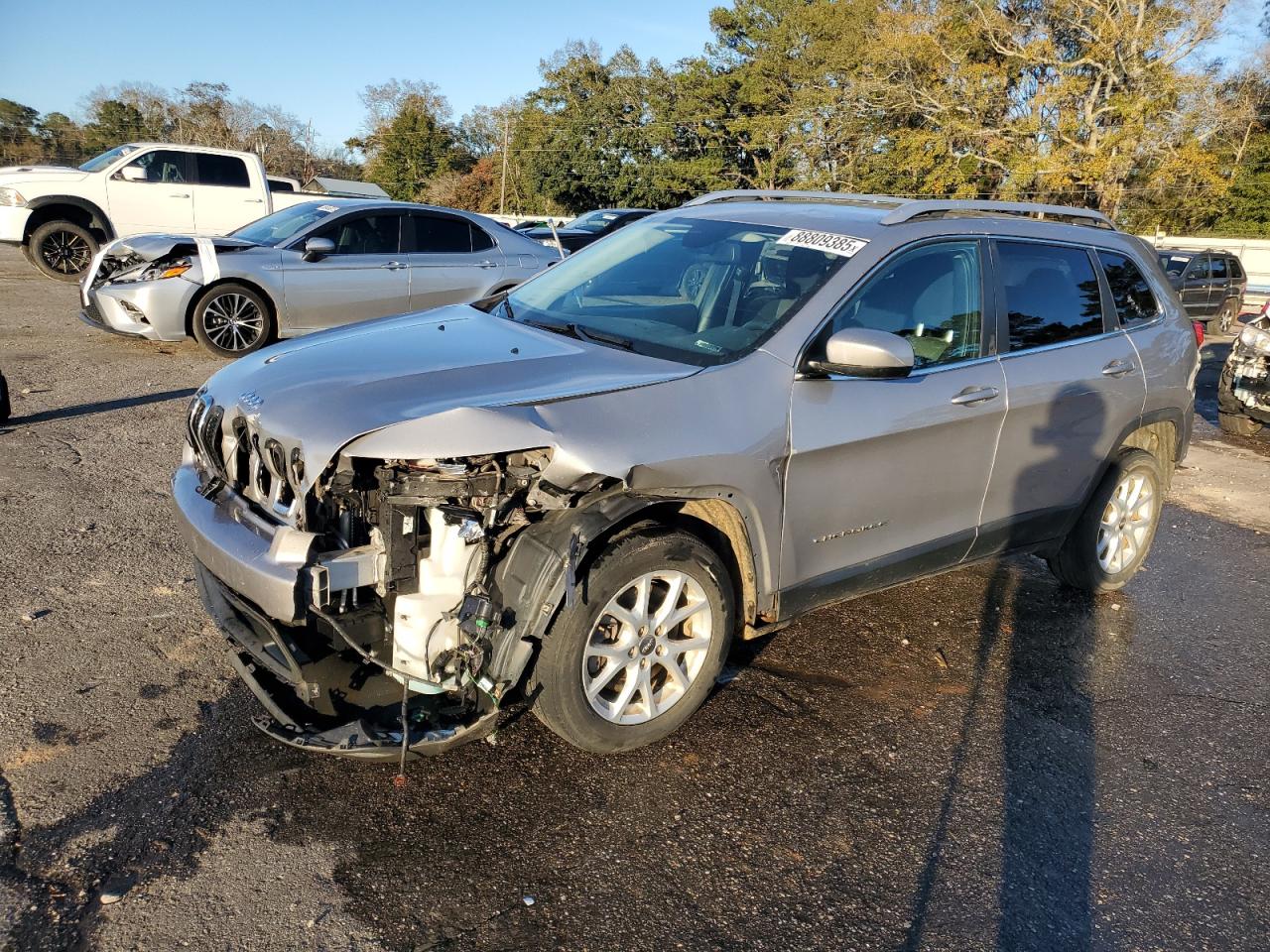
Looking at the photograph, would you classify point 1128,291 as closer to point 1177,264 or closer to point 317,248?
point 317,248

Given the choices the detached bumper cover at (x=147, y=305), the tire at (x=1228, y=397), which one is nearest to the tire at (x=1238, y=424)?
the tire at (x=1228, y=397)

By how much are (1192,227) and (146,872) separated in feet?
154

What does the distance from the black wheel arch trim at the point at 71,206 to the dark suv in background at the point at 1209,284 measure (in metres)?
18.4

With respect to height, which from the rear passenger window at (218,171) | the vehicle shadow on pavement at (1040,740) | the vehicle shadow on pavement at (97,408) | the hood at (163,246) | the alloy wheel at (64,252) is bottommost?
the vehicle shadow on pavement at (1040,740)

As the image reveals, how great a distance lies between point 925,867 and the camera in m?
2.88

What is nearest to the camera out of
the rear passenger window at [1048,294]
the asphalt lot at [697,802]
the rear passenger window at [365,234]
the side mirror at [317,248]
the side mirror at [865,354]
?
the asphalt lot at [697,802]

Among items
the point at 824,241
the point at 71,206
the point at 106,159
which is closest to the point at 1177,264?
the point at 824,241

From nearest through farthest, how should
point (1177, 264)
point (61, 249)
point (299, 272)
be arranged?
point (299, 272) → point (61, 249) → point (1177, 264)

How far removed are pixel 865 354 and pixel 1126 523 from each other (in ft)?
8.63

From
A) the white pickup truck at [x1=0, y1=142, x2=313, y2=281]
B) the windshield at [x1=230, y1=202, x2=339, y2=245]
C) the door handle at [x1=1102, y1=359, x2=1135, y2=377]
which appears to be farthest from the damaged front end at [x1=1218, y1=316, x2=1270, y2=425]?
the white pickup truck at [x1=0, y1=142, x2=313, y2=281]

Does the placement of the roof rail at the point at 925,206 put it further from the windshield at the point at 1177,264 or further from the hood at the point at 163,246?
the windshield at the point at 1177,264

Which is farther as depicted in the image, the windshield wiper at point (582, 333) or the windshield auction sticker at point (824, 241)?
the windshield auction sticker at point (824, 241)

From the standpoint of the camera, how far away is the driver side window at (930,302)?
146 inches

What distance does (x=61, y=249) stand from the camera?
45.9 feet
